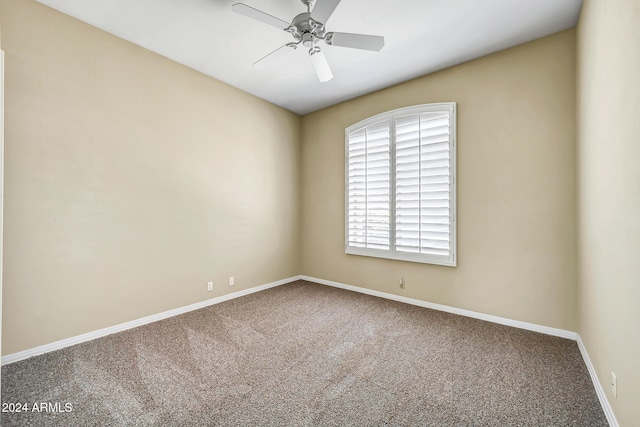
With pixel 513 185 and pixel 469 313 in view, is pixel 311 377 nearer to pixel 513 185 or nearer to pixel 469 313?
pixel 469 313

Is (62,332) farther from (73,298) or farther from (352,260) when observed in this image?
(352,260)

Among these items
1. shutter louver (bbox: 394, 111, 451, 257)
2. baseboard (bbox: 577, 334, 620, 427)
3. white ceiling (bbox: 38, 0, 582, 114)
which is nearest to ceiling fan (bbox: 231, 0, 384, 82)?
white ceiling (bbox: 38, 0, 582, 114)

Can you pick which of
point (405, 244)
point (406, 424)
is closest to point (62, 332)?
point (406, 424)

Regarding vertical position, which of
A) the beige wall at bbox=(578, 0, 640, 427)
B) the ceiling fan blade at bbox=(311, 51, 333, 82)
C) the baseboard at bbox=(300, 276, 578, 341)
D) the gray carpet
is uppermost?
the ceiling fan blade at bbox=(311, 51, 333, 82)

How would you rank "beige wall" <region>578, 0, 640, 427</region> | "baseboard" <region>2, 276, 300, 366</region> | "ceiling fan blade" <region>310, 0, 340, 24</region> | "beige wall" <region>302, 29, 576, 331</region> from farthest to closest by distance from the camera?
"beige wall" <region>302, 29, 576, 331</region>
"baseboard" <region>2, 276, 300, 366</region>
"ceiling fan blade" <region>310, 0, 340, 24</region>
"beige wall" <region>578, 0, 640, 427</region>

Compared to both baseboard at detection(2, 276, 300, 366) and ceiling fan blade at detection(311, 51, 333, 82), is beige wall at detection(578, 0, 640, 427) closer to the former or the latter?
ceiling fan blade at detection(311, 51, 333, 82)

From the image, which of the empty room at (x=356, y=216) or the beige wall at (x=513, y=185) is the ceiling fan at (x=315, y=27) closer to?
the empty room at (x=356, y=216)

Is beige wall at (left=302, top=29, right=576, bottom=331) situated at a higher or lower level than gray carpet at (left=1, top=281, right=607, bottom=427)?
higher

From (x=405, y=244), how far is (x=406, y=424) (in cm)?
232

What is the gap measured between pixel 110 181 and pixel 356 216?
3064mm

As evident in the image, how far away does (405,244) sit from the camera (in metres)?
3.72

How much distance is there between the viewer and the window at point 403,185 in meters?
3.37

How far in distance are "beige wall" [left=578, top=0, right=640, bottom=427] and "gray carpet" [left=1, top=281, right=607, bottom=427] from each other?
0.41 meters

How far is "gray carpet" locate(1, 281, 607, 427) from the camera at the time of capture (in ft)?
5.61
